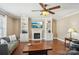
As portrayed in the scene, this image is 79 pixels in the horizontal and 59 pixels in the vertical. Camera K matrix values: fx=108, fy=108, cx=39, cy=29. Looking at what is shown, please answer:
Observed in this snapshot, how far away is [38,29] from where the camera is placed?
2.25 meters

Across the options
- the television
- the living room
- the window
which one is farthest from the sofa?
the television

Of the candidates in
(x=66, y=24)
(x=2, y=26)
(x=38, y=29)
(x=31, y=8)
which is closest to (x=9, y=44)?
(x=2, y=26)

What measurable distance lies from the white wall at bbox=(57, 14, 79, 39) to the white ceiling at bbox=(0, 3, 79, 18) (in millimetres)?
99

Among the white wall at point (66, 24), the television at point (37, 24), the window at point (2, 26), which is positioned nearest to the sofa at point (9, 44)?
the window at point (2, 26)

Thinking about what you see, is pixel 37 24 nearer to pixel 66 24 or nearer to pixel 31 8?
pixel 31 8

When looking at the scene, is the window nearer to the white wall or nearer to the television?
the television

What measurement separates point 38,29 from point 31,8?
50cm

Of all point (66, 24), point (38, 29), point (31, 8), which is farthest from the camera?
point (38, 29)

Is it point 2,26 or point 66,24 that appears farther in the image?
point 66,24

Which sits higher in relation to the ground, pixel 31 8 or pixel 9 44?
pixel 31 8

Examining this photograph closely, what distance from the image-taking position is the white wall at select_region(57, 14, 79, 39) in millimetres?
2018

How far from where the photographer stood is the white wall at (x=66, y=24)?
2.02 metres

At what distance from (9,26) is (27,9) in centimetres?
47
